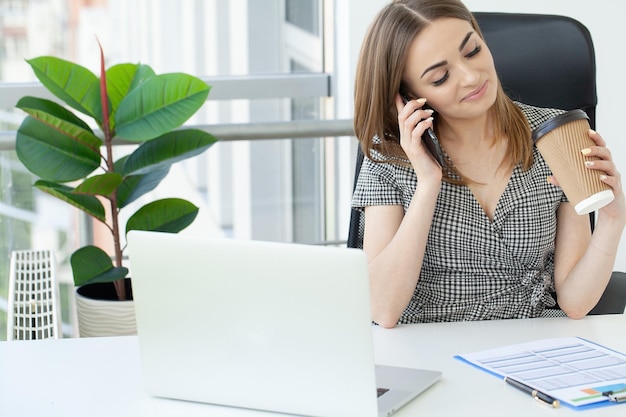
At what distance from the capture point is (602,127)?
315 cm

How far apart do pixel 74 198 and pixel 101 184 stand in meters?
0.12

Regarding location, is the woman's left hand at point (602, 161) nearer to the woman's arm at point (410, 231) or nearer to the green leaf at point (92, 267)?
the woman's arm at point (410, 231)

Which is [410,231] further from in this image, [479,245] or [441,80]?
[441,80]

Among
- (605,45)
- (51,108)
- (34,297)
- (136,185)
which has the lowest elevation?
(34,297)

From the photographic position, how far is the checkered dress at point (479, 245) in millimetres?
1737

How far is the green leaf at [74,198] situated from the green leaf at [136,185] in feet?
0.20

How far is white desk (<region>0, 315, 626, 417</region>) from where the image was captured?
122 cm

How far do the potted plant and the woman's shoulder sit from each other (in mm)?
902

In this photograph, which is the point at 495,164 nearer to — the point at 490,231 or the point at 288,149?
the point at 490,231

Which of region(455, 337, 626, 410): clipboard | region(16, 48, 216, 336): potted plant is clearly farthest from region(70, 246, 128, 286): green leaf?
region(455, 337, 626, 410): clipboard

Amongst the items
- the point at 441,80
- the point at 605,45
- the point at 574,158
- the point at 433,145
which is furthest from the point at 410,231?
the point at 605,45

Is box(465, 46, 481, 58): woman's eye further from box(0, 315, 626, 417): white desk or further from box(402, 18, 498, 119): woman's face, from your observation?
box(0, 315, 626, 417): white desk

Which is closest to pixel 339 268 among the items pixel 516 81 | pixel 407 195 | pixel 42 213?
pixel 407 195

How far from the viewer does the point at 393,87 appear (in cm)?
172
